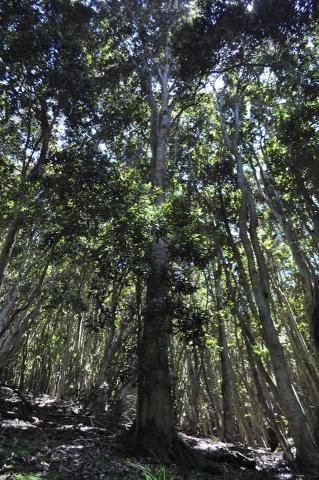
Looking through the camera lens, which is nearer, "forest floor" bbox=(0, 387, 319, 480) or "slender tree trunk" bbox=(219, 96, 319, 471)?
"forest floor" bbox=(0, 387, 319, 480)

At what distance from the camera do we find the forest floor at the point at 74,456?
4.99 meters

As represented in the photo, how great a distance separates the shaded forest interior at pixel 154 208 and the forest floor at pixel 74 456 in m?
0.05

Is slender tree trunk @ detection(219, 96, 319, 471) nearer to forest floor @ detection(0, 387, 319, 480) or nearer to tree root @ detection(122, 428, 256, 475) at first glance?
forest floor @ detection(0, 387, 319, 480)

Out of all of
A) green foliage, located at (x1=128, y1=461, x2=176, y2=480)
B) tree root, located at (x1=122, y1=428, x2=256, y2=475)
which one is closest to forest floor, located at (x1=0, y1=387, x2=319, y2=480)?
green foliage, located at (x1=128, y1=461, x2=176, y2=480)

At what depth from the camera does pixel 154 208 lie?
25.5 ft

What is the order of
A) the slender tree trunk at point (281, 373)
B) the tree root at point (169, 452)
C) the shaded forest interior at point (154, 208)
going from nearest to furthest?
1. the tree root at point (169, 452)
2. the shaded forest interior at point (154, 208)
3. the slender tree trunk at point (281, 373)

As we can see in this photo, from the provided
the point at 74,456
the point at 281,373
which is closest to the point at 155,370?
the point at 74,456

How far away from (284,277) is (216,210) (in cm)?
895

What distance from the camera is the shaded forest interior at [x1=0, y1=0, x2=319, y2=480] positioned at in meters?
7.08

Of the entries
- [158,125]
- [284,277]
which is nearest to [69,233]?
[158,125]

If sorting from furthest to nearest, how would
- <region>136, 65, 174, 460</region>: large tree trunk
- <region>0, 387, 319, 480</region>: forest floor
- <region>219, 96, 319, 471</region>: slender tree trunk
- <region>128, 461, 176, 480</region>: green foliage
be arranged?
<region>219, 96, 319, 471</region>: slender tree trunk
<region>136, 65, 174, 460</region>: large tree trunk
<region>0, 387, 319, 480</region>: forest floor
<region>128, 461, 176, 480</region>: green foliage

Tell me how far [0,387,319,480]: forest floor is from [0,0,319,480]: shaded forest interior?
50mm

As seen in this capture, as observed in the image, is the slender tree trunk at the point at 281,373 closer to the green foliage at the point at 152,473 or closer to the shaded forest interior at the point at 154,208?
the shaded forest interior at the point at 154,208

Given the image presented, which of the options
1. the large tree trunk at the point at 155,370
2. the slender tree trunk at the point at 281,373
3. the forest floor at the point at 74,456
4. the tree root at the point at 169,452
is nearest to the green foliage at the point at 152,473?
the forest floor at the point at 74,456
